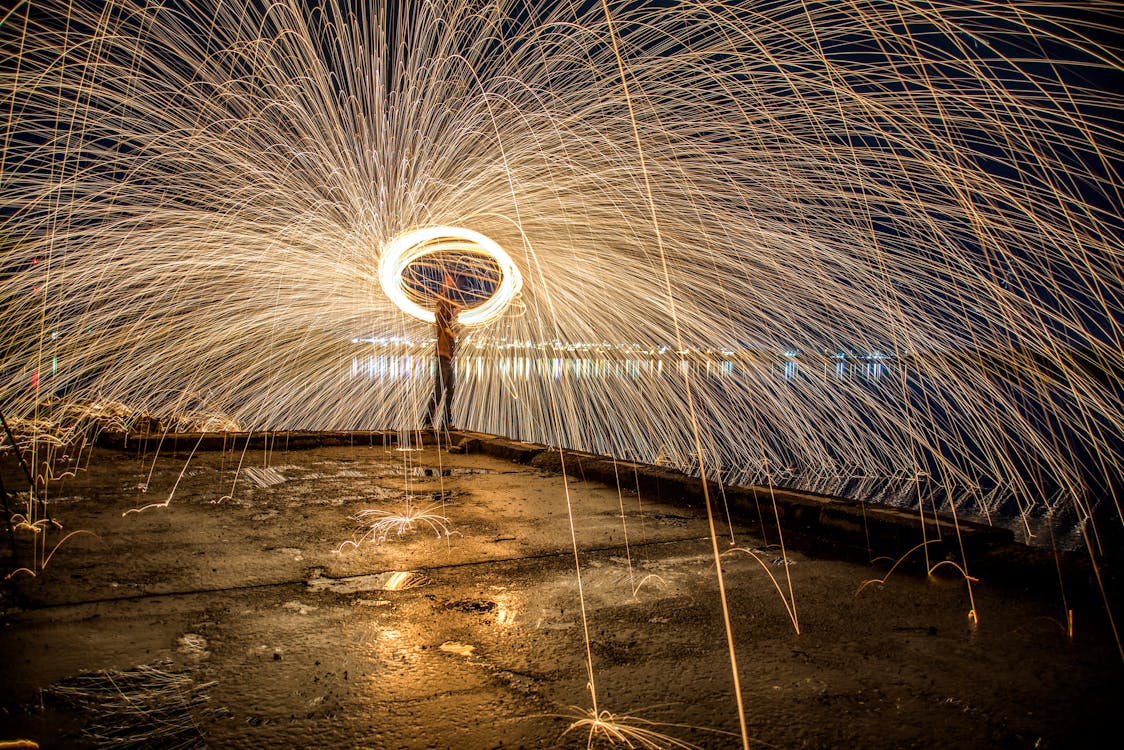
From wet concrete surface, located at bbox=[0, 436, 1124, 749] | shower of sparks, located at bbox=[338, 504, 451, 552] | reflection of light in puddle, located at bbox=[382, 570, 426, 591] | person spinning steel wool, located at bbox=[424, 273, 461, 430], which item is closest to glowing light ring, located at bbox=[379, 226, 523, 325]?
person spinning steel wool, located at bbox=[424, 273, 461, 430]

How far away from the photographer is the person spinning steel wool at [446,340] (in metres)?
8.67

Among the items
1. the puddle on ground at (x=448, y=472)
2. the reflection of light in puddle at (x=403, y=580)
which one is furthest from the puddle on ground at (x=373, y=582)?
the puddle on ground at (x=448, y=472)

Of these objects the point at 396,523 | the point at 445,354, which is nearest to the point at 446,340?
the point at 445,354

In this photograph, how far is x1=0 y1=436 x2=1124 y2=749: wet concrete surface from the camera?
2.20 meters

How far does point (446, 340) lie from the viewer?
28.6 feet

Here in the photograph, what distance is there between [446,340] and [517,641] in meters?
6.21

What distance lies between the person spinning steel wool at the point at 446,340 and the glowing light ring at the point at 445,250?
1.64ft

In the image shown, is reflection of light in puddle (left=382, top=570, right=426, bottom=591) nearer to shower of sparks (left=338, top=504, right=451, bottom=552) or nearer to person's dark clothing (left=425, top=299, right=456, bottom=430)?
shower of sparks (left=338, top=504, right=451, bottom=552)

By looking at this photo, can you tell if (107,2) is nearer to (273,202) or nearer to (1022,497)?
(273,202)

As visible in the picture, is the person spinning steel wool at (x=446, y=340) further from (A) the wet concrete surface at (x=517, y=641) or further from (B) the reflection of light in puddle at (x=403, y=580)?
(B) the reflection of light in puddle at (x=403, y=580)

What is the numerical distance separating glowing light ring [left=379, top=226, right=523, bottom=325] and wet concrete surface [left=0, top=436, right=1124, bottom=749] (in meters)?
3.23

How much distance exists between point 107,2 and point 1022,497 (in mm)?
13807

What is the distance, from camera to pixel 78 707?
2.24 m

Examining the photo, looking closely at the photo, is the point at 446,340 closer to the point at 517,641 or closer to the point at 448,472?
the point at 448,472
